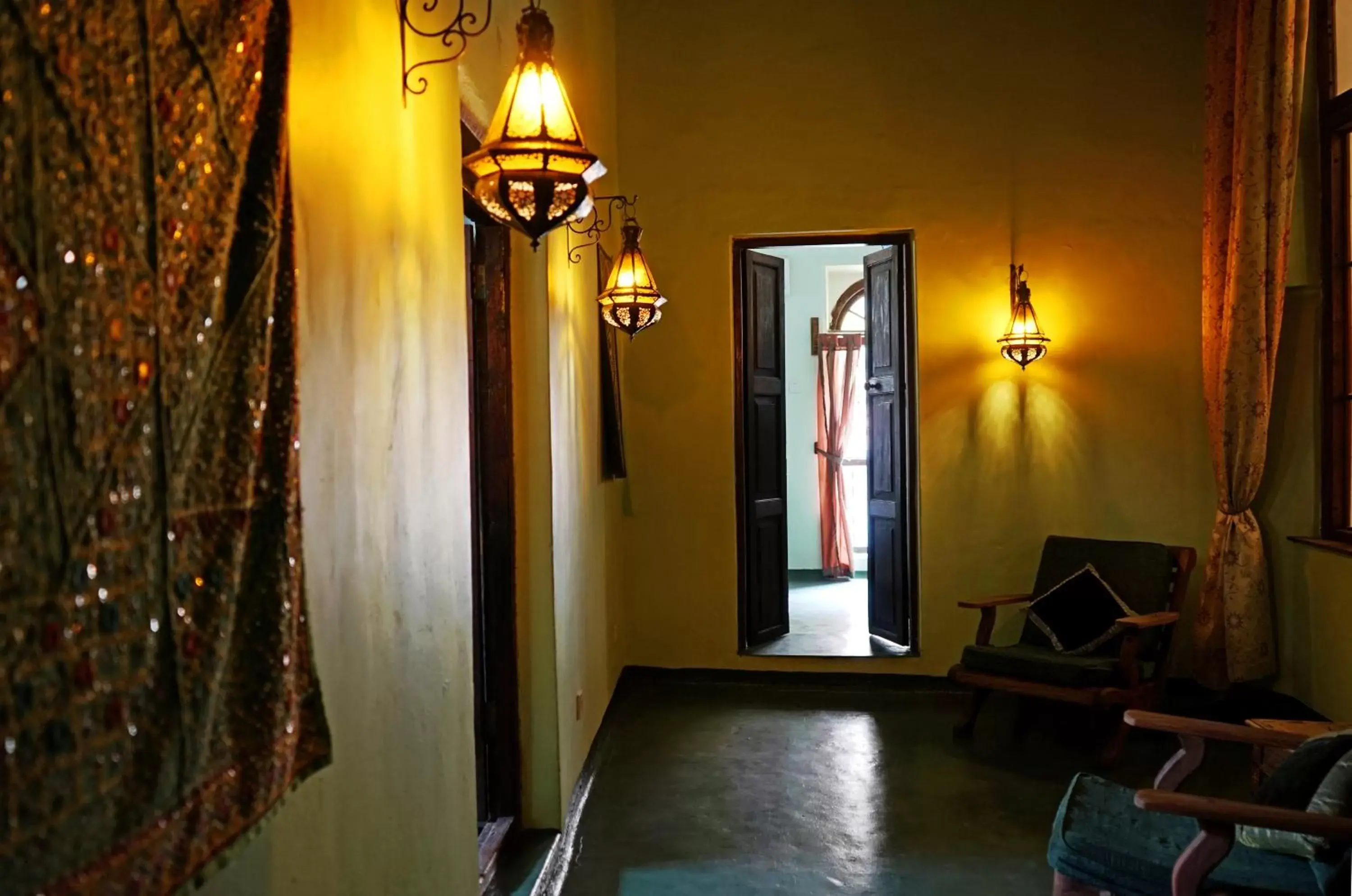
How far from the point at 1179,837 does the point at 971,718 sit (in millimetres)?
2008

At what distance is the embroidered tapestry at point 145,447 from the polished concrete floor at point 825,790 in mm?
2377

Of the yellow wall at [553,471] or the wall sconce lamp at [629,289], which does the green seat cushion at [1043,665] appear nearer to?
the yellow wall at [553,471]

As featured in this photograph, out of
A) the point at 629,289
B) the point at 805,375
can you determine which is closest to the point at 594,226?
the point at 629,289

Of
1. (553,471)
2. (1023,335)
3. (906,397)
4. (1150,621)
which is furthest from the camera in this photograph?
(906,397)

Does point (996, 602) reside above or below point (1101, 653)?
above

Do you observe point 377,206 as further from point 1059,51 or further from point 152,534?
point 1059,51

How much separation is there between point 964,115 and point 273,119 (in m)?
4.52

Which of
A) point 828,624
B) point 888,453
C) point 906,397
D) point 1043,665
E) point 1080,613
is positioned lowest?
point 828,624

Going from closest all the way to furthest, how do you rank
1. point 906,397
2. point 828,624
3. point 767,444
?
1. point 906,397
2. point 767,444
3. point 828,624

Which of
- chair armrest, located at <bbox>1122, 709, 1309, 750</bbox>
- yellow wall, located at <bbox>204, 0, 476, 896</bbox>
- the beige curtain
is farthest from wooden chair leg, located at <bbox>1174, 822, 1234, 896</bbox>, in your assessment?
the beige curtain

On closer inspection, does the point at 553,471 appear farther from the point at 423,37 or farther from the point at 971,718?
the point at 971,718

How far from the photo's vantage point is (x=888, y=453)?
17.5ft

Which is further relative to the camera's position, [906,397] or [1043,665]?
[906,397]

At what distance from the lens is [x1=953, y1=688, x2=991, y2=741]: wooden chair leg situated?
4.37m
